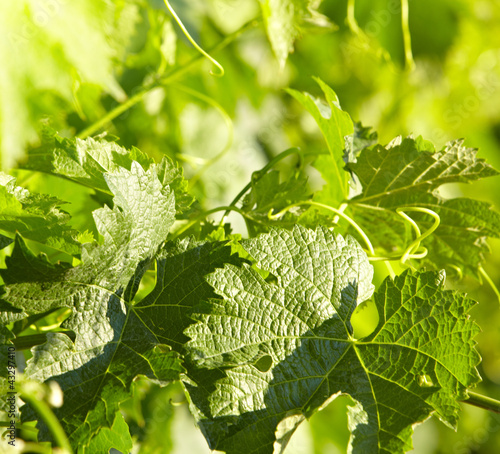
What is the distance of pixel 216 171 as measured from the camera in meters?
1.24

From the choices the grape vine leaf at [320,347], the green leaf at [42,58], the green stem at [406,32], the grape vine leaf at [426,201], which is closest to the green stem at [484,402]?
the grape vine leaf at [320,347]

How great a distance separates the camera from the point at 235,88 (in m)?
1.43

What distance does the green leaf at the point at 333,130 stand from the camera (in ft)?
1.82

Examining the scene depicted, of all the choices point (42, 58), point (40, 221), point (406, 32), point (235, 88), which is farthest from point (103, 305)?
point (235, 88)

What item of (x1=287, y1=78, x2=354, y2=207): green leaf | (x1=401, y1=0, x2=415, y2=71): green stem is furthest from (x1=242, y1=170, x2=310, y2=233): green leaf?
(x1=401, y1=0, x2=415, y2=71): green stem

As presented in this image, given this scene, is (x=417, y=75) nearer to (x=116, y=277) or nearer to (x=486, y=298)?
(x=486, y=298)

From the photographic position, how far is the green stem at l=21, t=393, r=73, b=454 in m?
0.35

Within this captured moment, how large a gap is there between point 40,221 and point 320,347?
24 centimetres

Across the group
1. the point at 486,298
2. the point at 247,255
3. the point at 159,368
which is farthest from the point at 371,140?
the point at 486,298

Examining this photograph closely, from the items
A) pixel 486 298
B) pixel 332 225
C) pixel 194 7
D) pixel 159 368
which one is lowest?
pixel 486 298

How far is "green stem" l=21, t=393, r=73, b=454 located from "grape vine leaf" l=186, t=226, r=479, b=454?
3.7 inches

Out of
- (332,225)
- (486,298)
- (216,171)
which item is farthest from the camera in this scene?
(486,298)

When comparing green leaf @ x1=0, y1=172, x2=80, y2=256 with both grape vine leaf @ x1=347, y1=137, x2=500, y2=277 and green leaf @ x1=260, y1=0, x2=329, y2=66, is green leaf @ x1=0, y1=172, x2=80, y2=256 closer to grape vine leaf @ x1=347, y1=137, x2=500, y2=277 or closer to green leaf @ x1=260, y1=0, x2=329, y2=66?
grape vine leaf @ x1=347, y1=137, x2=500, y2=277

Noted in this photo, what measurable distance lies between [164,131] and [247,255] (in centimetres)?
75
